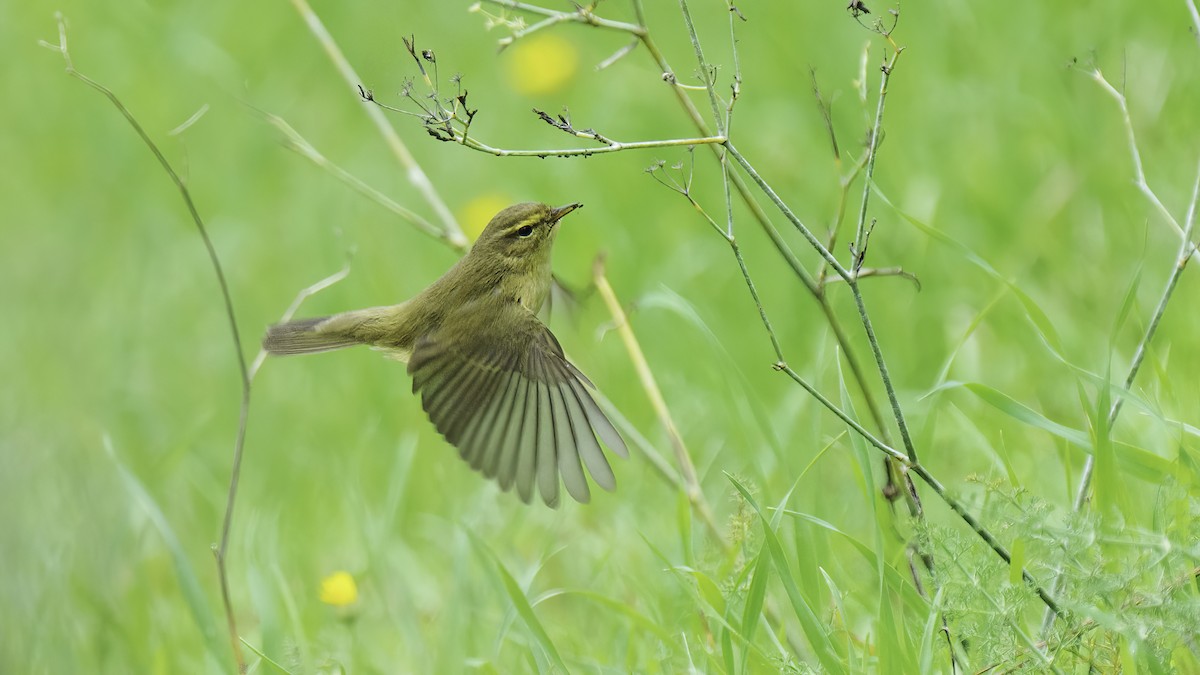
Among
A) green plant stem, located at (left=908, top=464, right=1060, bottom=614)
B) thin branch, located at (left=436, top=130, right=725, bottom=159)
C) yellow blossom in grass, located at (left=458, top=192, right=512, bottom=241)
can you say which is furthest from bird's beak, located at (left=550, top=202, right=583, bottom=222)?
yellow blossom in grass, located at (left=458, top=192, right=512, bottom=241)

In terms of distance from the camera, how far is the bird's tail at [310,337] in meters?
3.95

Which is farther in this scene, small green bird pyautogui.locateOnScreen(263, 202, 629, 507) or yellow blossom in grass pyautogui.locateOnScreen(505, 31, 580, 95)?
yellow blossom in grass pyautogui.locateOnScreen(505, 31, 580, 95)

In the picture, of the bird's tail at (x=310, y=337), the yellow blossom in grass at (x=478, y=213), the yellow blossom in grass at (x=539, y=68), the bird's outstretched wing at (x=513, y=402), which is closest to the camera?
the bird's outstretched wing at (x=513, y=402)

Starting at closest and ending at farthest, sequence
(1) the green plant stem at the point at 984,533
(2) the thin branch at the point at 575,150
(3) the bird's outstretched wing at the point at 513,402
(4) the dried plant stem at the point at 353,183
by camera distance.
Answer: (2) the thin branch at the point at 575,150 → (1) the green plant stem at the point at 984,533 → (3) the bird's outstretched wing at the point at 513,402 → (4) the dried plant stem at the point at 353,183

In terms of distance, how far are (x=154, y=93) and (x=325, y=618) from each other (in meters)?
4.52

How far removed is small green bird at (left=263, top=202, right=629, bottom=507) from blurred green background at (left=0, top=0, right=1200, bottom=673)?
0.20m

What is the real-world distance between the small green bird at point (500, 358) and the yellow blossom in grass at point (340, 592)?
522 millimetres

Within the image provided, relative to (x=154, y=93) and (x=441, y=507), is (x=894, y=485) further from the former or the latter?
(x=154, y=93)

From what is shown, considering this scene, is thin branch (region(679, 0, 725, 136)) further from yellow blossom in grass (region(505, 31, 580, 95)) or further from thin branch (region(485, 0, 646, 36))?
yellow blossom in grass (region(505, 31, 580, 95))

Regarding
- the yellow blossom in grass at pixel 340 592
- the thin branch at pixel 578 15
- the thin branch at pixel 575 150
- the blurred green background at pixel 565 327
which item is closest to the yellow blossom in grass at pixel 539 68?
the blurred green background at pixel 565 327

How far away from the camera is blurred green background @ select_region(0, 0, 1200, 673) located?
A: 3.16m

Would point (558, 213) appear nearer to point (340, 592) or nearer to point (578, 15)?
point (340, 592)

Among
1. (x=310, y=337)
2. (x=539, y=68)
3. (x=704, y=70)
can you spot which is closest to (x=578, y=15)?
(x=704, y=70)

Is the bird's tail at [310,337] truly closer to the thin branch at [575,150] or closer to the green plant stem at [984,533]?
the thin branch at [575,150]
